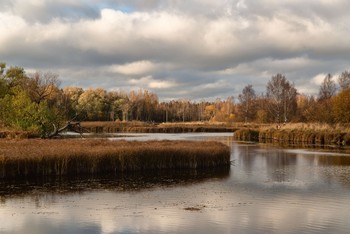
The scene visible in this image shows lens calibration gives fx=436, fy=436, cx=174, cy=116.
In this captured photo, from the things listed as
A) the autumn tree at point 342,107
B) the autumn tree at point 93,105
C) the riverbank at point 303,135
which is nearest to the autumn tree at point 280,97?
the riverbank at point 303,135

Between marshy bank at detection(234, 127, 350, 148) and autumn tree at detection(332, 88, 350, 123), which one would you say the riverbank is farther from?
autumn tree at detection(332, 88, 350, 123)

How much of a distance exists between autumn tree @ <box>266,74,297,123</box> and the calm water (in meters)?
55.3

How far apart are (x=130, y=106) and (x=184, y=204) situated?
112 m

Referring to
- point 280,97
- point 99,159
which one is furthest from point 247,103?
point 99,159

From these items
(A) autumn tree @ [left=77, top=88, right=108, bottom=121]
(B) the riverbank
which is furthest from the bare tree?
(A) autumn tree @ [left=77, top=88, right=108, bottom=121]

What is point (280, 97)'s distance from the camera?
7981cm

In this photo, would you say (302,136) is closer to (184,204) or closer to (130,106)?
(184,204)

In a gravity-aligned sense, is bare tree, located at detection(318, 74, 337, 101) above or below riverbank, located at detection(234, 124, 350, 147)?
above

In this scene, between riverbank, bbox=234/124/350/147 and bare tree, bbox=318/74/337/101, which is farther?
bare tree, bbox=318/74/337/101

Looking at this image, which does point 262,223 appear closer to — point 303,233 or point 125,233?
point 303,233

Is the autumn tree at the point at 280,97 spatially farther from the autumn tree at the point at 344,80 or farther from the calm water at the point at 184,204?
the calm water at the point at 184,204

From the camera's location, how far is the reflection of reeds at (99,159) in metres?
22.3

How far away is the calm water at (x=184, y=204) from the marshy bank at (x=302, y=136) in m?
26.3

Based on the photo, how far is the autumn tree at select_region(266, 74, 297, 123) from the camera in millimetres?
79750
